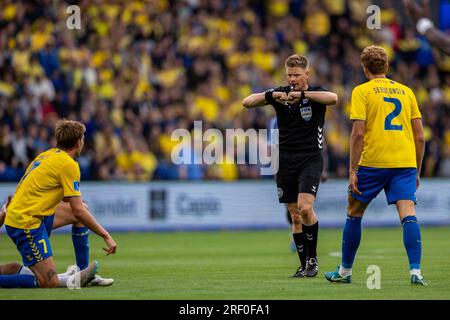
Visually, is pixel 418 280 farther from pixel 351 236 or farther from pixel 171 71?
pixel 171 71

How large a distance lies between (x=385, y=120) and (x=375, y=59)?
0.63m

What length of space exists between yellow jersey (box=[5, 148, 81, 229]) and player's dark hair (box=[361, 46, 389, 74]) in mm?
3161

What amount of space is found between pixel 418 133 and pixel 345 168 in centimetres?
1455

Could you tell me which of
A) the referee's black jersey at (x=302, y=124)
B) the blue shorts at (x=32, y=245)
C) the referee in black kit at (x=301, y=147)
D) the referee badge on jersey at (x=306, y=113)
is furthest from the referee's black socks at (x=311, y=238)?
the blue shorts at (x=32, y=245)

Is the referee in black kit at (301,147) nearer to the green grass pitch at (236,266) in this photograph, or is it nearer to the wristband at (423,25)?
the green grass pitch at (236,266)

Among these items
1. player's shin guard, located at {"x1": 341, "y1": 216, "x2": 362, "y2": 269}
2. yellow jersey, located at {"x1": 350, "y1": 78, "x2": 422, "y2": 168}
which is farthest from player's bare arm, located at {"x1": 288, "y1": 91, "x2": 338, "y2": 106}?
player's shin guard, located at {"x1": 341, "y1": 216, "x2": 362, "y2": 269}

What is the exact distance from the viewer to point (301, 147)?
1129 centimetres

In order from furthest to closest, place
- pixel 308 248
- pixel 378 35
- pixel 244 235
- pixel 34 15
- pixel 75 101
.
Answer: pixel 378 35, pixel 34 15, pixel 75 101, pixel 244 235, pixel 308 248

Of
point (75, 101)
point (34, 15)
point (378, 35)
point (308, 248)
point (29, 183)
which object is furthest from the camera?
point (378, 35)

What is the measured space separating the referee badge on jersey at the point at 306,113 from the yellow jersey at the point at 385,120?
49.8 inches

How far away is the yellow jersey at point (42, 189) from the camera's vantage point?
32.4 feet

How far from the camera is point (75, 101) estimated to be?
24.2 metres

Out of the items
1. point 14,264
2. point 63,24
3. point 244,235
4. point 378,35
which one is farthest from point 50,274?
point 378,35
